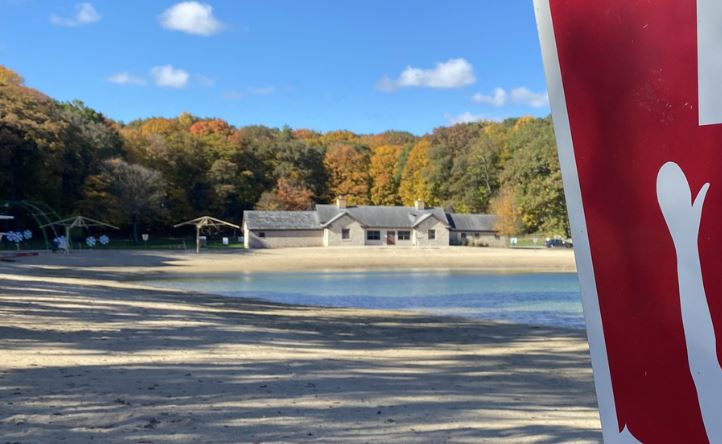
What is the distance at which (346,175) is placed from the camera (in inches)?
2653

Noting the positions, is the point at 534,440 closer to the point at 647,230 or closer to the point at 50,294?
the point at 647,230

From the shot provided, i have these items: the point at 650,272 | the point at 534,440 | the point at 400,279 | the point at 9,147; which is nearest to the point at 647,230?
the point at 650,272

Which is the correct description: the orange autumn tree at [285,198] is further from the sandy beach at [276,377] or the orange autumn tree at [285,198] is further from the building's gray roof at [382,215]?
the sandy beach at [276,377]

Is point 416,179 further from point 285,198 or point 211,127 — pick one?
point 211,127

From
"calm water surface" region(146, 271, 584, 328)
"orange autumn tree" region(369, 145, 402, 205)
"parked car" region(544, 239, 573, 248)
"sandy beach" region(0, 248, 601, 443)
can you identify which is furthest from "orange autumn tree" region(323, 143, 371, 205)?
"sandy beach" region(0, 248, 601, 443)

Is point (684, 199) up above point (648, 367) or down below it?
above

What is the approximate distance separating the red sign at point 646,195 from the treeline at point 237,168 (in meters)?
46.7

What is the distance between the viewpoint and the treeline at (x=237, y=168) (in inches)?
1734

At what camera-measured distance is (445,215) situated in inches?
2330

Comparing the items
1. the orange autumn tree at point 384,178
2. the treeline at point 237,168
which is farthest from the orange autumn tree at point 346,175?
the orange autumn tree at point 384,178

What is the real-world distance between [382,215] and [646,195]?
187 ft

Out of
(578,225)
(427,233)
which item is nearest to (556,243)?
(427,233)

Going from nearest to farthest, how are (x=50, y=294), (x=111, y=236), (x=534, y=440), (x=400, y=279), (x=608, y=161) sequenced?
(x=608, y=161) → (x=534, y=440) → (x=50, y=294) → (x=400, y=279) → (x=111, y=236)

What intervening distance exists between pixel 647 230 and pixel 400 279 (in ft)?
90.3
